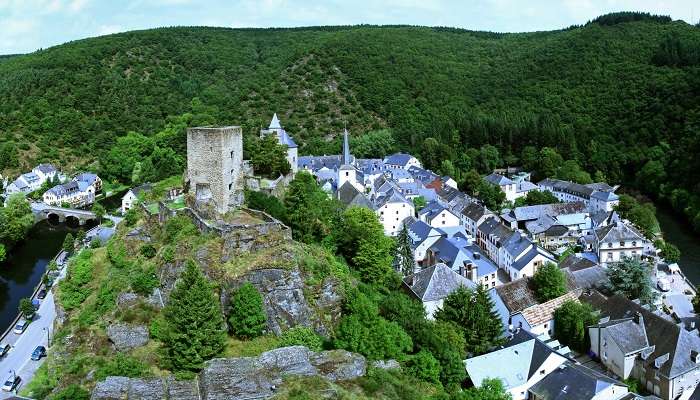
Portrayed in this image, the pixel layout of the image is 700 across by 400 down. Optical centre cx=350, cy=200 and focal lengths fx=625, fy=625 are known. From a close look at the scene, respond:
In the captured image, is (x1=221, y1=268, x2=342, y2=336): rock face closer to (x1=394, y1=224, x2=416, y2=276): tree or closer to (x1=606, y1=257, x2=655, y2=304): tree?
(x1=394, y1=224, x2=416, y2=276): tree

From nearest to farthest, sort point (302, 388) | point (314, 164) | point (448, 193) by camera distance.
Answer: point (302, 388)
point (448, 193)
point (314, 164)

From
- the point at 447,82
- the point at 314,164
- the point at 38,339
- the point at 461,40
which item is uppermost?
the point at 461,40

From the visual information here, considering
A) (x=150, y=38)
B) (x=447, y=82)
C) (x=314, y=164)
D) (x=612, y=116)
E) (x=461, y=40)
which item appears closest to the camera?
(x=314, y=164)

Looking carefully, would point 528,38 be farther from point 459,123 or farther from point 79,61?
point 79,61

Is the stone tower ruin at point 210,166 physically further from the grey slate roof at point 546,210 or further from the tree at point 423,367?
the grey slate roof at point 546,210

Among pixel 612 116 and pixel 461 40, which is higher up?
pixel 461 40

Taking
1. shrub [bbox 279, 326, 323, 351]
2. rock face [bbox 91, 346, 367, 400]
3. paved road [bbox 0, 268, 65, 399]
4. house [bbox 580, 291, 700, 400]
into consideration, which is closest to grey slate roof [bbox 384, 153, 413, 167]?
paved road [bbox 0, 268, 65, 399]

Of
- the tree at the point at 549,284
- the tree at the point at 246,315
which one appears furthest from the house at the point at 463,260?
the tree at the point at 246,315

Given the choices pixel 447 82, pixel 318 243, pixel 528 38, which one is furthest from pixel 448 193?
pixel 528 38

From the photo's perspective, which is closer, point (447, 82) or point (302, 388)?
point (302, 388)
